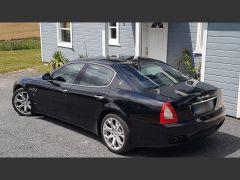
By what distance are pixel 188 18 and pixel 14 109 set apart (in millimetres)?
6297

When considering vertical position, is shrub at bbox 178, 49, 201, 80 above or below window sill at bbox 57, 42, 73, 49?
below

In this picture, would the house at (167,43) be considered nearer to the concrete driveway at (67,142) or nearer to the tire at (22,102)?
the concrete driveway at (67,142)

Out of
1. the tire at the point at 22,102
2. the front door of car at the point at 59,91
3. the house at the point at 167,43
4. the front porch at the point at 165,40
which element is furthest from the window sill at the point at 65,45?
the front door of car at the point at 59,91

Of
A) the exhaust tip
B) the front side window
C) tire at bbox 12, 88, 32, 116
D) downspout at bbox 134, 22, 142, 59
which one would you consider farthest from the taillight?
the front side window

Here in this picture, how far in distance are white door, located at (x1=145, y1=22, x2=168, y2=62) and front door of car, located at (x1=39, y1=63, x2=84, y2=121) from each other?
16.2 ft

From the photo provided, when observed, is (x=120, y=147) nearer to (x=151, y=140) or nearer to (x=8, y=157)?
(x=151, y=140)

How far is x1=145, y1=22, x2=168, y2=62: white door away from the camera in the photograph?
10.8 m

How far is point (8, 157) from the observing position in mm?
5391

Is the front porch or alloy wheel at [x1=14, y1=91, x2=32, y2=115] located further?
the front porch

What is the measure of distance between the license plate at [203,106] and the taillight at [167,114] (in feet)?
1.35

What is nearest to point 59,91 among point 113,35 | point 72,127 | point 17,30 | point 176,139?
point 72,127

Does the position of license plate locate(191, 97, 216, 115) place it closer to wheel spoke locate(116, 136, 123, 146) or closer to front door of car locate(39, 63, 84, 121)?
wheel spoke locate(116, 136, 123, 146)

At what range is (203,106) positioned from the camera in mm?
5168

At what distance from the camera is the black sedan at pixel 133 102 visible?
191 inches
